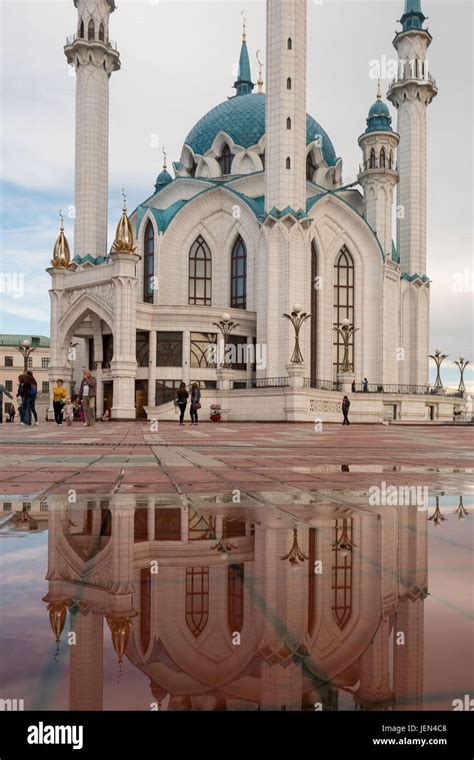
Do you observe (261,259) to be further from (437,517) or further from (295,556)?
(295,556)

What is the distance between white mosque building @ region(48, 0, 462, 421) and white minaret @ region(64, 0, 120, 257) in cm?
9

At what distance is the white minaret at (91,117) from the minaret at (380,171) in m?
18.9

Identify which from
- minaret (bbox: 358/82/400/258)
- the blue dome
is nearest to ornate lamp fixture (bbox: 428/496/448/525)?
minaret (bbox: 358/82/400/258)

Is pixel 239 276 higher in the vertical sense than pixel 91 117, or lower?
lower

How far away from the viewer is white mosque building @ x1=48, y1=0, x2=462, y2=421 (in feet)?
126

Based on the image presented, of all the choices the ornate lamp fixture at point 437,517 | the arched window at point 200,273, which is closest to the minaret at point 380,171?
the arched window at point 200,273

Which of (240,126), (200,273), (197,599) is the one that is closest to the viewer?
(197,599)

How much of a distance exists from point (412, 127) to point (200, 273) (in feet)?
65.1

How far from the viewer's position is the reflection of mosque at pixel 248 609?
1.50 metres

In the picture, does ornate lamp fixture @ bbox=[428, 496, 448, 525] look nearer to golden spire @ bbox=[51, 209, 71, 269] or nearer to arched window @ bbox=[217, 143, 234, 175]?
golden spire @ bbox=[51, 209, 71, 269]

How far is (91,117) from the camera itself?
42.8 metres

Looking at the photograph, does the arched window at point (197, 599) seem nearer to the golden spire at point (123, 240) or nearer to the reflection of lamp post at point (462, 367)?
the golden spire at point (123, 240)

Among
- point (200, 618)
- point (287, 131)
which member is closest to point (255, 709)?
point (200, 618)

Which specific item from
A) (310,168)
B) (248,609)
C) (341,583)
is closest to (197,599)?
(248,609)
